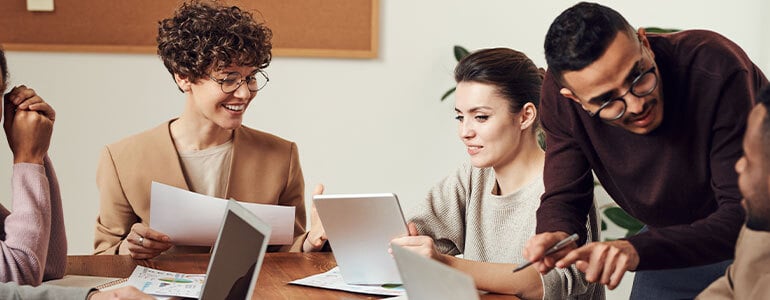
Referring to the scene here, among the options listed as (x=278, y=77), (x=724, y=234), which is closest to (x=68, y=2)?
(x=278, y=77)

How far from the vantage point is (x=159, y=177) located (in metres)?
2.68

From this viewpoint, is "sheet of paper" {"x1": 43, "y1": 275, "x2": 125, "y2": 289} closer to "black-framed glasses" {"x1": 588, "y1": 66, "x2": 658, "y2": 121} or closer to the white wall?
"black-framed glasses" {"x1": 588, "y1": 66, "x2": 658, "y2": 121}

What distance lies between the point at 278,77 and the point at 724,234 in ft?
7.85

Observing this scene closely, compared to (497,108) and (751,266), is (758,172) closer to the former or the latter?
(751,266)

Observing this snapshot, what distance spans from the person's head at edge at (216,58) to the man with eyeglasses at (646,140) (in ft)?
2.96

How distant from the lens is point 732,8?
4188 millimetres

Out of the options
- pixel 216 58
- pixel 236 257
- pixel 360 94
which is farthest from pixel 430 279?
pixel 360 94

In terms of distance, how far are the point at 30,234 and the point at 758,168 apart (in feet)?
4.91

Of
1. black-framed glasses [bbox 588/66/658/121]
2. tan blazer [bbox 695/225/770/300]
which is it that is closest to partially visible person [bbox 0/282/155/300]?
black-framed glasses [bbox 588/66/658/121]

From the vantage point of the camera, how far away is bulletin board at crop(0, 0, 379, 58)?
3664 mm

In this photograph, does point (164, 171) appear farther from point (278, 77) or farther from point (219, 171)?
point (278, 77)

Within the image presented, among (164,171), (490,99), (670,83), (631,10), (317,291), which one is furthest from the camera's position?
(631,10)

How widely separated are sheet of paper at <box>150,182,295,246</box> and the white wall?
1.43 metres

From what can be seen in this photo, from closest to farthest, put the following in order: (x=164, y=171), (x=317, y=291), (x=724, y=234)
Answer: (x=724, y=234)
(x=317, y=291)
(x=164, y=171)
